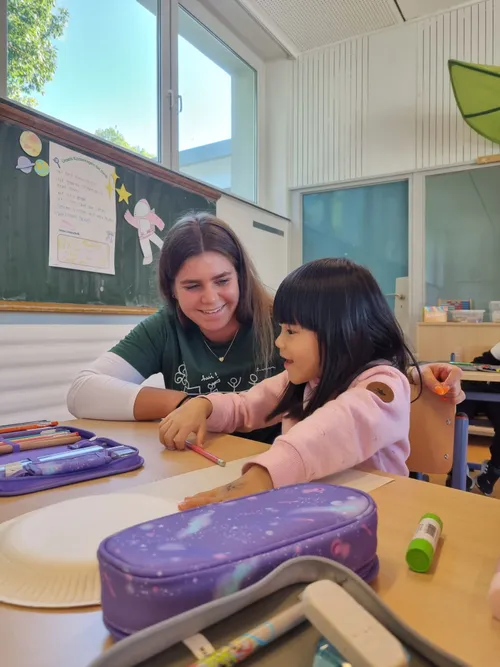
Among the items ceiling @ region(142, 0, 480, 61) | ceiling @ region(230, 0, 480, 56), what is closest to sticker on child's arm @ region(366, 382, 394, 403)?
ceiling @ region(142, 0, 480, 61)

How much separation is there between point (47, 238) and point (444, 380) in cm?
165

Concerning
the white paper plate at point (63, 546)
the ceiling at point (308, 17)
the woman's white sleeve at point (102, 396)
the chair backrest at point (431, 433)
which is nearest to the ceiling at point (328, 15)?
the ceiling at point (308, 17)

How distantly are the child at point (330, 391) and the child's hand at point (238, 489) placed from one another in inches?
0.8

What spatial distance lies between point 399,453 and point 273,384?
13.0 inches

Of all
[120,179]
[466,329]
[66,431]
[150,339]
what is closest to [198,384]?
[150,339]

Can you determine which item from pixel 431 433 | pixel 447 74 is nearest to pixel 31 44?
pixel 431 433

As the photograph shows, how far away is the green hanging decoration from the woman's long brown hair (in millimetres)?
2214

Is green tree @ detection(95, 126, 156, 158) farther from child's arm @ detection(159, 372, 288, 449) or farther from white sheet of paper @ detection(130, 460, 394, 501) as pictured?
white sheet of paper @ detection(130, 460, 394, 501)

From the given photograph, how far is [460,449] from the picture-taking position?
1057 millimetres

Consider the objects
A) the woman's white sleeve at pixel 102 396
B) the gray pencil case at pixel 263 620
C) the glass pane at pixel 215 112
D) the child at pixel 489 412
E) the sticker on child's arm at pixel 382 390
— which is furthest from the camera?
the glass pane at pixel 215 112

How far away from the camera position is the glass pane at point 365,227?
3582 millimetres

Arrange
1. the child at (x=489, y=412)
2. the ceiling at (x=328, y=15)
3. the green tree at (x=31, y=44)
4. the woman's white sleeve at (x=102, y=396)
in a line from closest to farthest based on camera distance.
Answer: the woman's white sleeve at (x=102, y=396) < the green tree at (x=31, y=44) < the child at (x=489, y=412) < the ceiling at (x=328, y=15)

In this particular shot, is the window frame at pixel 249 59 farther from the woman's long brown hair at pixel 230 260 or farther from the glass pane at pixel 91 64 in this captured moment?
the woman's long brown hair at pixel 230 260

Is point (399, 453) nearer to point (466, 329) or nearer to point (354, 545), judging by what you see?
point (354, 545)
